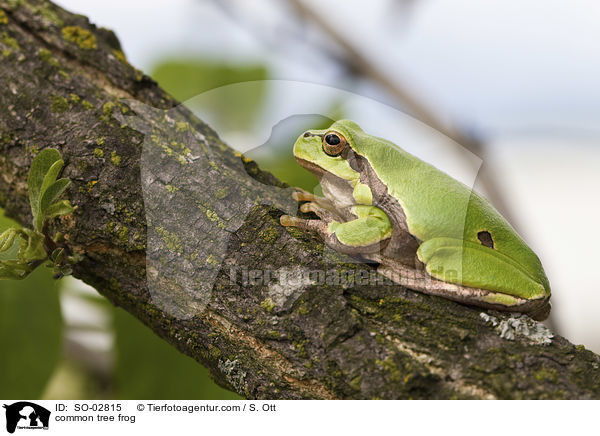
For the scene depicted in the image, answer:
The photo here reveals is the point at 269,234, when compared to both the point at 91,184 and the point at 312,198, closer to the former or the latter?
the point at 312,198

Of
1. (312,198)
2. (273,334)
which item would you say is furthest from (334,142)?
(273,334)

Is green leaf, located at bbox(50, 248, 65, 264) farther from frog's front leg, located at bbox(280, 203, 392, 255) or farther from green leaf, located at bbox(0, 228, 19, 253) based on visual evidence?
frog's front leg, located at bbox(280, 203, 392, 255)

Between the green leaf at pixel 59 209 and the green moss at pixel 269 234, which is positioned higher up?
the green moss at pixel 269 234

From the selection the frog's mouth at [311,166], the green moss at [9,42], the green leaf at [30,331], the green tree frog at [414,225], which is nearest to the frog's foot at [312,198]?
the green tree frog at [414,225]

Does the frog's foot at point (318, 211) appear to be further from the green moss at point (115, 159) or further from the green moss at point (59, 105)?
the green moss at point (59, 105)

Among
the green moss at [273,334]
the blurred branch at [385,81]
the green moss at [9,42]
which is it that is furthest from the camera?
the blurred branch at [385,81]

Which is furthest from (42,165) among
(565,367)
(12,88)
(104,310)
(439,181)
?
(565,367)

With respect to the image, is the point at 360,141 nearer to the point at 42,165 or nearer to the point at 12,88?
the point at 42,165

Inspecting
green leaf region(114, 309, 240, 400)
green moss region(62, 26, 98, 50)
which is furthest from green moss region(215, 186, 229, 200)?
green moss region(62, 26, 98, 50)
